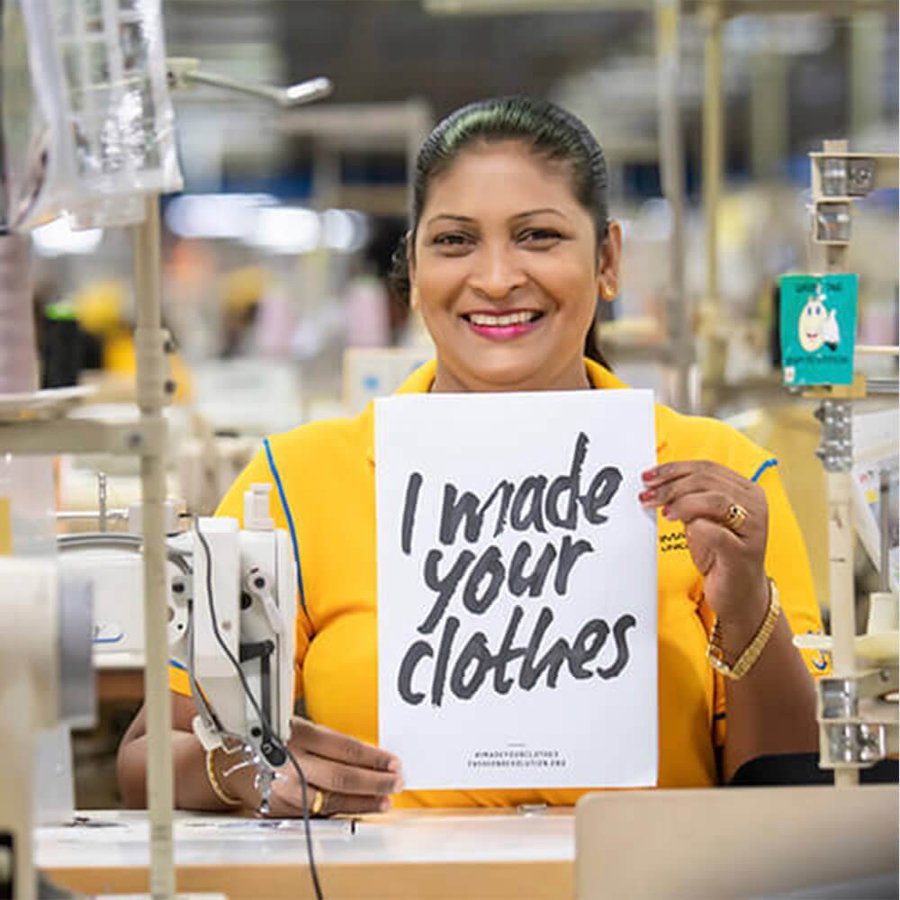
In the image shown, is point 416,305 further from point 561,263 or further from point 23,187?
point 23,187

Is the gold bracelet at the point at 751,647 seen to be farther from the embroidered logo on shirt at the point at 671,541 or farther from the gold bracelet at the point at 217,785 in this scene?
the gold bracelet at the point at 217,785

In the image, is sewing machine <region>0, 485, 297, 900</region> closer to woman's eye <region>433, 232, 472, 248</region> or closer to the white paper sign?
the white paper sign

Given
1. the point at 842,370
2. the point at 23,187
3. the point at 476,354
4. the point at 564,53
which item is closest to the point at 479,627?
the point at 476,354

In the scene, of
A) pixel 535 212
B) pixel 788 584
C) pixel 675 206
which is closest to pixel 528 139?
pixel 535 212

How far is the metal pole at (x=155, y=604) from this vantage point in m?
1.64

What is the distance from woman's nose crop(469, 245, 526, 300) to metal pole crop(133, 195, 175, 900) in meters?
0.77

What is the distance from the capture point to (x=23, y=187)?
149cm

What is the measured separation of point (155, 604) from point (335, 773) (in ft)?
1.77

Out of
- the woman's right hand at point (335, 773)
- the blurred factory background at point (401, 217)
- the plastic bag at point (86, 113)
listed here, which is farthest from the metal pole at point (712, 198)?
the plastic bag at point (86, 113)

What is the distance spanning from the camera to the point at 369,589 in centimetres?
232

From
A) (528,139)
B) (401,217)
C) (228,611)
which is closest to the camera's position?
(228,611)

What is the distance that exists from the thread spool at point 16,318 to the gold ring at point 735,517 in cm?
80

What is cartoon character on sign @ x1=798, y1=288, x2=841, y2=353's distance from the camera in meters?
1.80

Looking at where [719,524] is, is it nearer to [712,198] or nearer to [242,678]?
[242,678]
